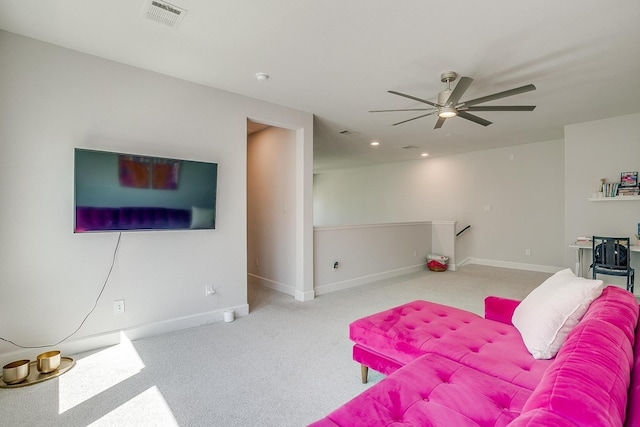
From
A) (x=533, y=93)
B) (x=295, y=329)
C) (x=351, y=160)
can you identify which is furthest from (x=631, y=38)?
(x=351, y=160)

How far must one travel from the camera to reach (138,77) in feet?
9.98

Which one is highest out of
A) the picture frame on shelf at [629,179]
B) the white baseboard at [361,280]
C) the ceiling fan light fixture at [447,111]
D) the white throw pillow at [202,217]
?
the ceiling fan light fixture at [447,111]

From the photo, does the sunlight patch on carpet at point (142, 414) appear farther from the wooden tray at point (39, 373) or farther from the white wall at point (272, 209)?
the white wall at point (272, 209)

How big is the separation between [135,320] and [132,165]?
1500 millimetres

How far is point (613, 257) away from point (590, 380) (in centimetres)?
440

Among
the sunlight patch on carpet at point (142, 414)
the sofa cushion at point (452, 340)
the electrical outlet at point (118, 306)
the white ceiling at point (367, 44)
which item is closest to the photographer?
the sofa cushion at point (452, 340)

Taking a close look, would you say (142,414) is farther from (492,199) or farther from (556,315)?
(492,199)

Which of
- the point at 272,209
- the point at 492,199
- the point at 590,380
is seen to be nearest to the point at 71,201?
the point at 272,209

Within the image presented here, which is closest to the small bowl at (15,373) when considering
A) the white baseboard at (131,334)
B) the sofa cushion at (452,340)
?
the white baseboard at (131,334)

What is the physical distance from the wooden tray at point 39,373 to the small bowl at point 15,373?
1.1 inches

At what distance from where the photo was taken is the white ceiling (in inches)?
86.4

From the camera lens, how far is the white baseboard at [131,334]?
98.8 inches

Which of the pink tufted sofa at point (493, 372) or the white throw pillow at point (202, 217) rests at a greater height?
the white throw pillow at point (202, 217)

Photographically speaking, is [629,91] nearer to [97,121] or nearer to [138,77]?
[138,77]
